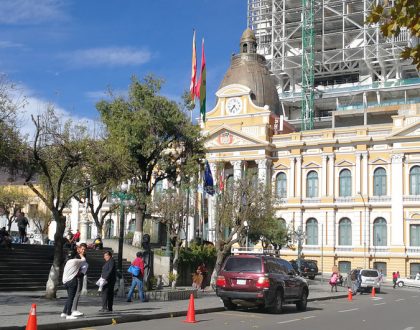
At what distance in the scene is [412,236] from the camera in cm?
5709

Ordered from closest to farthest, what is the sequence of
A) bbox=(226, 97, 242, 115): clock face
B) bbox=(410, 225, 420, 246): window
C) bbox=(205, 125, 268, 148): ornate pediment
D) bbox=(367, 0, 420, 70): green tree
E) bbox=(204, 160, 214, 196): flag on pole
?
1. bbox=(367, 0, 420, 70): green tree
2. bbox=(204, 160, 214, 196): flag on pole
3. bbox=(410, 225, 420, 246): window
4. bbox=(205, 125, 268, 148): ornate pediment
5. bbox=(226, 97, 242, 115): clock face

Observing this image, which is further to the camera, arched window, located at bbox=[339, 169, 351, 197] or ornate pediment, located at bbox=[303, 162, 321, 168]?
ornate pediment, located at bbox=[303, 162, 321, 168]

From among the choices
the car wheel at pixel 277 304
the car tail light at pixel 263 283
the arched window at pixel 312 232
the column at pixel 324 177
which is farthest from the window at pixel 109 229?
the car tail light at pixel 263 283

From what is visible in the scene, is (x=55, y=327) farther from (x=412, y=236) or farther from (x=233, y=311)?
(x=412, y=236)

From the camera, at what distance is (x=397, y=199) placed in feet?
189

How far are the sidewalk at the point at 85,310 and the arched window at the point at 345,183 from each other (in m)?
40.0

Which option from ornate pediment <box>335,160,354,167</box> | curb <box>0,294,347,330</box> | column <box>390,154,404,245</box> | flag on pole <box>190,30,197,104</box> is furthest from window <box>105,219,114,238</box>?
curb <box>0,294,347,330</box>

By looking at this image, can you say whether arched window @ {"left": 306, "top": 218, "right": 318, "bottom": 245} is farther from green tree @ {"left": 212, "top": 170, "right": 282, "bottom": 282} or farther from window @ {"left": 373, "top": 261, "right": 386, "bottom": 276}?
green tree @ {"left": 212, "top": 170, "right": 282, "bottom": 282}

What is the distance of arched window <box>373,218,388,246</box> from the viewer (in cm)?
5859

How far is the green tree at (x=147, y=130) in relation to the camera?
109ft

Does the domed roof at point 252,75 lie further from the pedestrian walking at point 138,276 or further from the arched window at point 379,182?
the pedestrian walking at point 138,276

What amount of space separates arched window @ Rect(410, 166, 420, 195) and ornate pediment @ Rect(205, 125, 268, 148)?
14.3 meters

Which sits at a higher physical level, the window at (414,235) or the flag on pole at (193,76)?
the flag on pole at (193,76)

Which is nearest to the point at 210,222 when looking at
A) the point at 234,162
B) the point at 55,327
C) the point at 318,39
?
the point at 234,162
